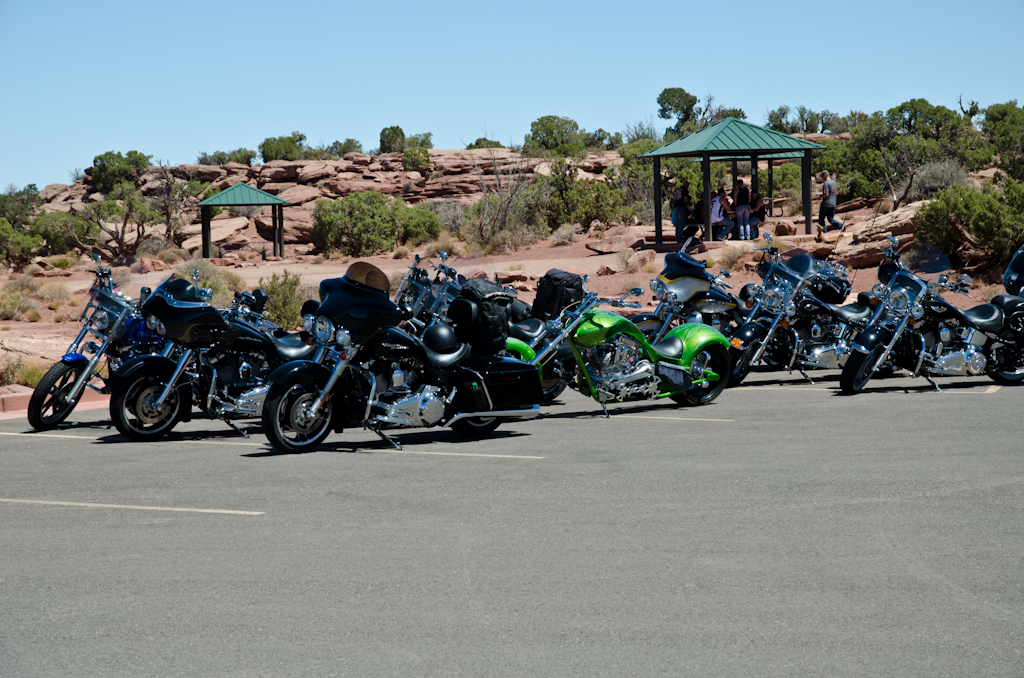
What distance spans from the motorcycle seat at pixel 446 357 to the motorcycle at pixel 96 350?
2.90 metres

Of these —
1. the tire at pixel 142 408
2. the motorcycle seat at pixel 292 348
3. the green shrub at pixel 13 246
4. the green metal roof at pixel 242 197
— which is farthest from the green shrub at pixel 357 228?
the tire at pixel 142 408

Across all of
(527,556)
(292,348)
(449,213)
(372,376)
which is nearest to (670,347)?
(372,376)

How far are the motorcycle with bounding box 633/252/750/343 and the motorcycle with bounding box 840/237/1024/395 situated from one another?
67.4 inches

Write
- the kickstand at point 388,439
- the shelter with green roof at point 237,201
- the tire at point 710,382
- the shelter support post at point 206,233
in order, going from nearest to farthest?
the kickstand at point 388,439 → the tire at point 710,382 → the shelter with green roof at point 237,201 → the shelter support post at point 206,233

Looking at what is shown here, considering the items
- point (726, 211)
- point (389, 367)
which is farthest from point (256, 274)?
point (389, 367)

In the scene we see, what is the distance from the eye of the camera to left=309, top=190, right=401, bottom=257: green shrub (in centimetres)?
4359

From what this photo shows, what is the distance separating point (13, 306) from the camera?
24047 millimetres

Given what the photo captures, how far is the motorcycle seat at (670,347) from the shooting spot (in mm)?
11203

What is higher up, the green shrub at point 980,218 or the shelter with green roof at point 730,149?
the shelter with green roof at point 730,149

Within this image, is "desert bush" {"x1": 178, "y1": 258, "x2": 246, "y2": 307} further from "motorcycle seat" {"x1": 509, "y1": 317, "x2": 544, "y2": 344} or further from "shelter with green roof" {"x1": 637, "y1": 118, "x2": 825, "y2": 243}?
"motorcycle seat" {"x1": 509, "y1": 317, "x2": 544, "y2": 344}

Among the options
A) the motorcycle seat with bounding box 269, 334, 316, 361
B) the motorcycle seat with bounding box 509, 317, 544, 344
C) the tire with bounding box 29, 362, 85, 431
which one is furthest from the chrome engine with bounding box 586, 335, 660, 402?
the tire with bounding box 29, 362, 85, 431

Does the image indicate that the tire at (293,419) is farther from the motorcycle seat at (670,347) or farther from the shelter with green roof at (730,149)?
the shelter with green roof at (730,149)

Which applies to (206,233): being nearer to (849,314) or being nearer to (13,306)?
(13,306)

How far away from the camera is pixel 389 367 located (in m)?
A: 9.09
